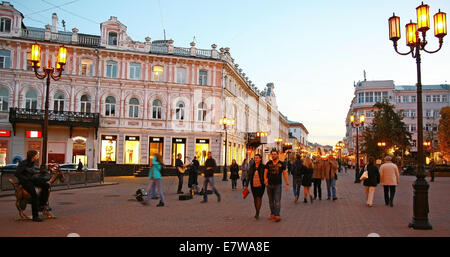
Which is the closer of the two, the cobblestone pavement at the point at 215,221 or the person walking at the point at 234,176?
the cobblestone pavement at the point at 215,221

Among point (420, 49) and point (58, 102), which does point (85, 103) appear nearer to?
point (58, 102)

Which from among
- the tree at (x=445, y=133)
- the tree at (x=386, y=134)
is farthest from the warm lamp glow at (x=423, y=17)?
the tree at (x=445, y=133)

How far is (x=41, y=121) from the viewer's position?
36.2 m

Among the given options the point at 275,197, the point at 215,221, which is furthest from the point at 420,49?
the point at 215,221

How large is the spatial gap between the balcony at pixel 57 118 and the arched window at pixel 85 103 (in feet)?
3.28

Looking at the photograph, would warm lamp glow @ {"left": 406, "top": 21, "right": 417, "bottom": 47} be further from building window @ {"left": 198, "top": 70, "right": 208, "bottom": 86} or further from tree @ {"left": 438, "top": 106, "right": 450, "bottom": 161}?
tree @ {"left": 438, "top": 106, "right": 450, "bottom": 161}

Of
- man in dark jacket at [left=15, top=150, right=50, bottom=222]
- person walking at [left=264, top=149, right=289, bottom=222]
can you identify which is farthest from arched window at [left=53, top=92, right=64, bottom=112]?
person walking at [left=264, top=149, right=289, bottom=222]

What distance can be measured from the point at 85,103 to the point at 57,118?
311cm

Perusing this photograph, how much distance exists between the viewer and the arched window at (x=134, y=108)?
40.1m

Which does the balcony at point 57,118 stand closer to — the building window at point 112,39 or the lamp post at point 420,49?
the building window at point 112,39

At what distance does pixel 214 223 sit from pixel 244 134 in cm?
4488
